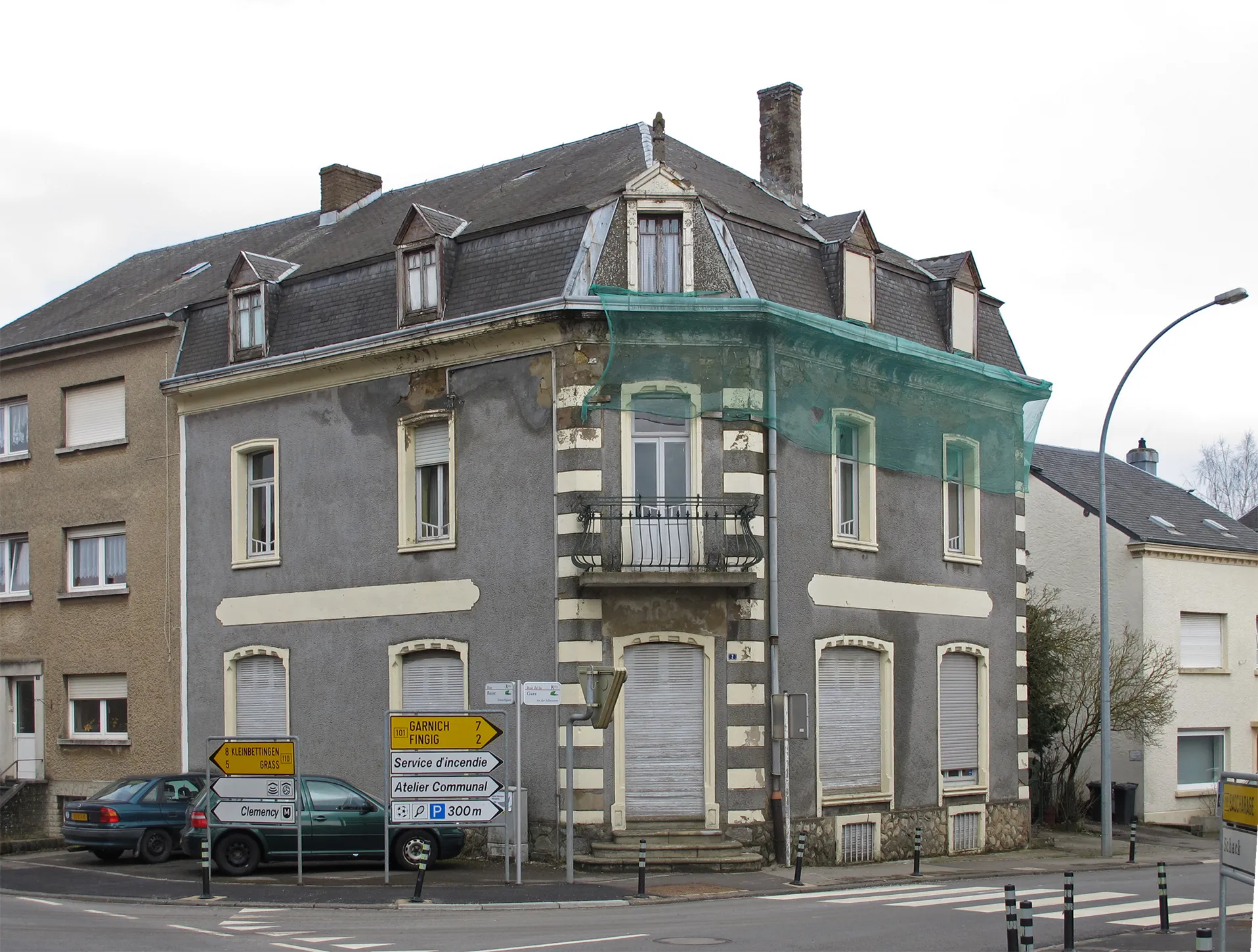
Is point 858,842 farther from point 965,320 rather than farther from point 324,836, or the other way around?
point 965,320

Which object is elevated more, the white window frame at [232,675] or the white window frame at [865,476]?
the white window frame at [865,476]

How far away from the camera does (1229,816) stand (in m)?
13.3

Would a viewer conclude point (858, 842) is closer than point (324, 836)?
No

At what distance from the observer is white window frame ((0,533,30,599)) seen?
29766 mm

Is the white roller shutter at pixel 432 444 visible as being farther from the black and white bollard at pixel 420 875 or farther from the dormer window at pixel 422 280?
the black and white bollard at pixel 420 875

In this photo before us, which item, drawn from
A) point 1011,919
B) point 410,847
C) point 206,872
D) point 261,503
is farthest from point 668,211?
point 1011,919

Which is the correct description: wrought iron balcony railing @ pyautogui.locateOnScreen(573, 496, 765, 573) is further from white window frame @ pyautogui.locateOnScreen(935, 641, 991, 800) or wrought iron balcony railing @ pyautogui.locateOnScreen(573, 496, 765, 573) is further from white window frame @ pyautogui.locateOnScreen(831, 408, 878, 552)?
white window frame @ pyautogui.locateOnScreen(935, 641, 991, 800)

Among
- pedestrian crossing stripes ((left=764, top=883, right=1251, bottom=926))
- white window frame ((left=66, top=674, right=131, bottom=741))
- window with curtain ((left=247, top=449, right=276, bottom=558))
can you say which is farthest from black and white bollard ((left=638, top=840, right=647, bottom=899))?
white window frame ((left=66, top=674, right=131, bottom=741))

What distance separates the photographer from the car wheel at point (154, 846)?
22656 millimetres

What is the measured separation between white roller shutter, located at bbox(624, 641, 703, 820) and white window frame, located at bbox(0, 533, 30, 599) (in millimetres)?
13936

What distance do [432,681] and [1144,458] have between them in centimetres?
2630

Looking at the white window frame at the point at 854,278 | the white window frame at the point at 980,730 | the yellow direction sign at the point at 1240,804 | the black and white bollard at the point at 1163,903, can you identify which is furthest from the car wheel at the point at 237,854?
the yellow direction sign at the point at 1240,804

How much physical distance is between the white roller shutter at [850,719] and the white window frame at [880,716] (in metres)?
0.05

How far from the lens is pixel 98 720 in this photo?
28.2 meters
